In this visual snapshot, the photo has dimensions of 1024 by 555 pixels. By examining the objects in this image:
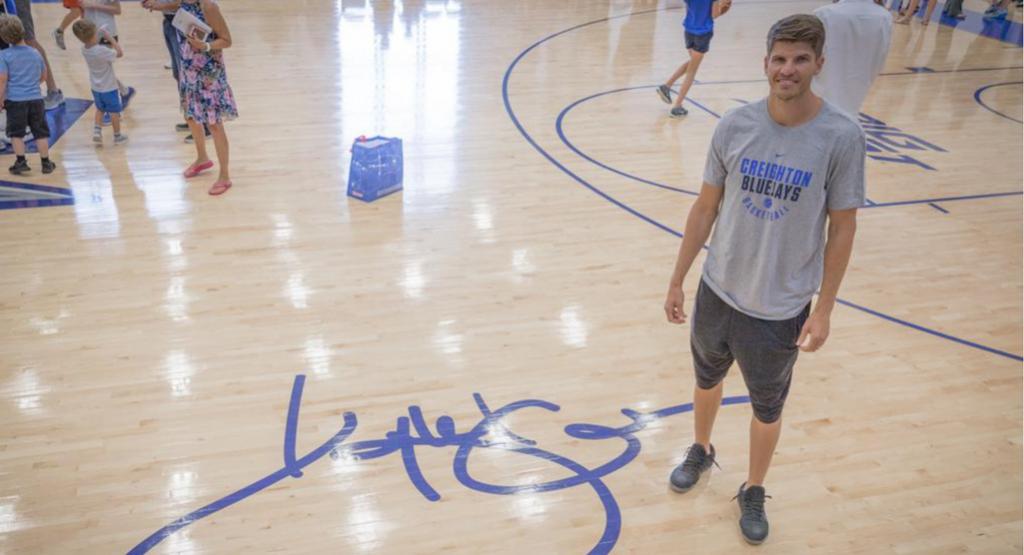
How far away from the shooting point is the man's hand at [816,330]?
254cm

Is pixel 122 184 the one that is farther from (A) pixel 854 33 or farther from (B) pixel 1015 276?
(B) pixel 1015 276

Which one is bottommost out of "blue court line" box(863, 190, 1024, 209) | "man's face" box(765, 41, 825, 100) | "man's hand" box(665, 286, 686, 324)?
"blue court line" box(863, 190, 1024, 209)

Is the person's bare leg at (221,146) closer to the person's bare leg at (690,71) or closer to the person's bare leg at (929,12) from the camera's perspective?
the person's bare leg at (690,71)

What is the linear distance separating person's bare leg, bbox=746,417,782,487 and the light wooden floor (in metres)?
0.24

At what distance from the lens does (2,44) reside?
5.91 m

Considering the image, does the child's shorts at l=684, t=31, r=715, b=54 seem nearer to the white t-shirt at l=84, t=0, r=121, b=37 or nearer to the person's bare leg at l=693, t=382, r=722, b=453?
the person's bare leg at l=693, t=382, r=722, b=453

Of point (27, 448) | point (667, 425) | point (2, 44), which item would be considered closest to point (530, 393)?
point (667, 425)

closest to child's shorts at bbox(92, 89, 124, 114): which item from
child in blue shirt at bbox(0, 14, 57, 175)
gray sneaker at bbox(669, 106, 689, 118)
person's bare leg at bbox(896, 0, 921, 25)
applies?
child in blue shirt at bbox(0, 14, 57, 175)

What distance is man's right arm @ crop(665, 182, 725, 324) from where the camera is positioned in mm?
2699

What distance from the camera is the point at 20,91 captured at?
577cm

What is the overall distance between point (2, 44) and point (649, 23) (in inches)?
368

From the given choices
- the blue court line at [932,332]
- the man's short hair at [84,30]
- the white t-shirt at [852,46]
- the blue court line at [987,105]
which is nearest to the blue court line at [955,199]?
the blue court line at [932,332]

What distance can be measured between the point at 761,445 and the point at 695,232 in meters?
0.89

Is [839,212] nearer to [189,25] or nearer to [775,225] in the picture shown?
[775,225]
